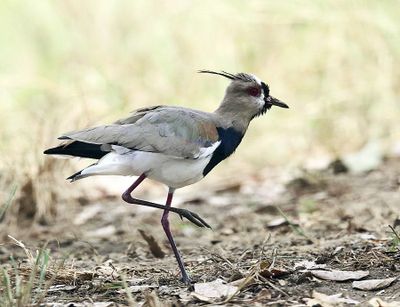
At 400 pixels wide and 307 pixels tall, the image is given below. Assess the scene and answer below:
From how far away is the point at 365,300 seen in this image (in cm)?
288

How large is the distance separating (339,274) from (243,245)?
1.22 meters

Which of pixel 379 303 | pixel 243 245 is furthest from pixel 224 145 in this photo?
pixel 379 303

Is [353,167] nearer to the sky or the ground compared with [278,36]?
nearer to the ground

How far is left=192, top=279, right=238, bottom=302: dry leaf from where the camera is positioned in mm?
2928

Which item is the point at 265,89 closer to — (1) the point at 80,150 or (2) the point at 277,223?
(1) the point at 80,150

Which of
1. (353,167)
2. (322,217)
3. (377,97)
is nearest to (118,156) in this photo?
(322,217)

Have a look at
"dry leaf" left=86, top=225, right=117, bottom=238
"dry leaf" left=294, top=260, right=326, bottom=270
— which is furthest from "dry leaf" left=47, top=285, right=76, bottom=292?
"dry leaf" left=86, top=225, right=117, bottom=238

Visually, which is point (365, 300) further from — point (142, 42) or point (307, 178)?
point (142, 42)

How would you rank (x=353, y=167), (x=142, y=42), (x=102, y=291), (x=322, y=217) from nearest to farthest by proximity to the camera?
(x=102, y=291)
(x=322, y=217)
(x=353, y=167)
(x=142, y=42)

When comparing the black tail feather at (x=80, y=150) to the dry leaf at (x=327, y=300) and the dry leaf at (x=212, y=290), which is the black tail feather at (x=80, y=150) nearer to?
the dry leaf at (x=212, y=290)

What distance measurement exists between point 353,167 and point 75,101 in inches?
90.1

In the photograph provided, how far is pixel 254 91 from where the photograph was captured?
388 cm

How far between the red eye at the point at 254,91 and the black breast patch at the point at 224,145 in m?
0.22

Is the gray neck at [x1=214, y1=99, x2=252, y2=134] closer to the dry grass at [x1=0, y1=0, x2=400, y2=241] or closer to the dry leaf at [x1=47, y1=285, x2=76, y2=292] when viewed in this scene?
the dry leaf at [x1=47, y1=285, x2=76, y2=292]
